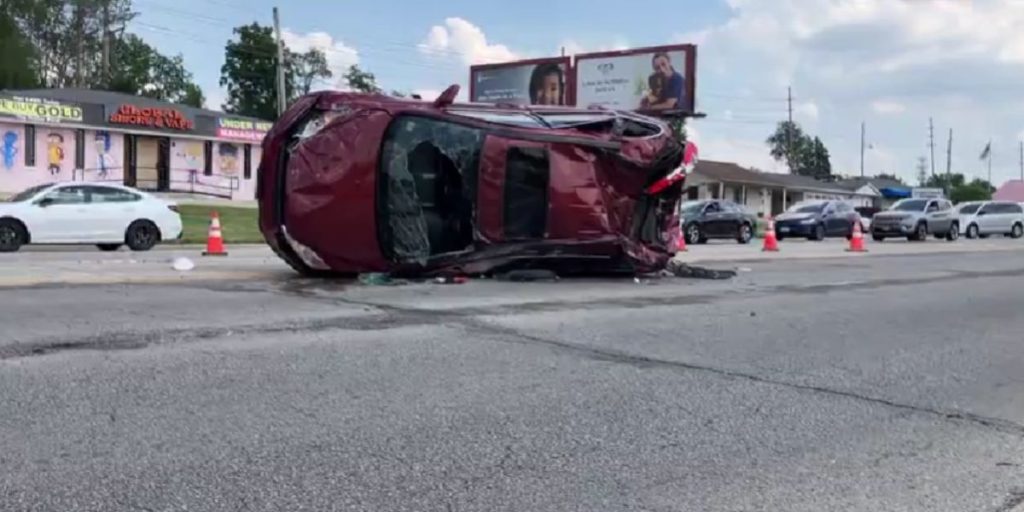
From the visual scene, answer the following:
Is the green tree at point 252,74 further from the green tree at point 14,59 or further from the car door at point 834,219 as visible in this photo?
the car door at point 834,219

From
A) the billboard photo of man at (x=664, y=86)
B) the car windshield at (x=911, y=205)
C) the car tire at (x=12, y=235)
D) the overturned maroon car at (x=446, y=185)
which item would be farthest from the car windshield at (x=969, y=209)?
the car tire at (x=12, y=235)

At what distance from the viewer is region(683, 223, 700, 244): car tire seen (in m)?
32.6

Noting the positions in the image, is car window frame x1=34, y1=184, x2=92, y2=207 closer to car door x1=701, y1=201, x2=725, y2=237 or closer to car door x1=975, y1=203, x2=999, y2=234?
car door x1=701, y1=201, x2=725, y2=237

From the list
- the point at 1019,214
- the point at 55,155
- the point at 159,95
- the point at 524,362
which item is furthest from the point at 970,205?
the point at 159,95

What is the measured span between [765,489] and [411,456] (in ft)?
5.82

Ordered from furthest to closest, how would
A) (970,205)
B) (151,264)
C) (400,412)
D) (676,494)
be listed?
(970,205), (151,264), (400,412), (676,494)

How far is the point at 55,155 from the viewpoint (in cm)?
3881

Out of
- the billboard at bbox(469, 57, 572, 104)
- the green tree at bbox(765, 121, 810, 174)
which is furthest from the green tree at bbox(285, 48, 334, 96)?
the green tree at bbox(765, 121, 810, 174)

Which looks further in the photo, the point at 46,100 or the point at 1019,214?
the point at 1019,214

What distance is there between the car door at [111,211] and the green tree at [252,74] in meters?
59.9

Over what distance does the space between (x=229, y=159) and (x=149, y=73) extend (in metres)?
41.8

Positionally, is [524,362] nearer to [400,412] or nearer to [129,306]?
[400,412]

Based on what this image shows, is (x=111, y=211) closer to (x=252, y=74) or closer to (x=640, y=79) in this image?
(x=640, y=79)

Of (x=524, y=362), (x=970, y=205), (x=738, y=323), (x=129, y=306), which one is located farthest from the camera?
(x=970, y=205)
